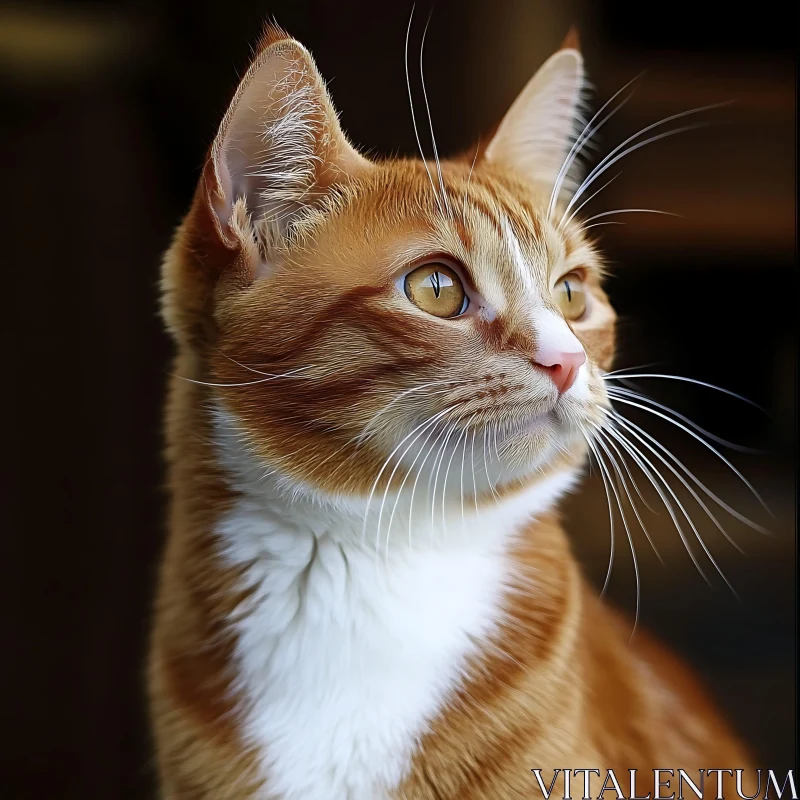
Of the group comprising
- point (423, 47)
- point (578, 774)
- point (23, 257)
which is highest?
point (423, 47)

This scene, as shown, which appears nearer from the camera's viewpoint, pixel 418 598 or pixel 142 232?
pixel 418 598

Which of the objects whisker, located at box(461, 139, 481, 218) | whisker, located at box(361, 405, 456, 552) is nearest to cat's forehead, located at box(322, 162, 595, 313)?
whisker, located at box(461, 139, 481, 218)

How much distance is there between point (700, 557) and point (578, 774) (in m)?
0.39

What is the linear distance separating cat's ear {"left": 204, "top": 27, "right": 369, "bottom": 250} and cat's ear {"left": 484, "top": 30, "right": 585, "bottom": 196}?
20 centimetres

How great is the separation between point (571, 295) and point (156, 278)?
0.48 meters

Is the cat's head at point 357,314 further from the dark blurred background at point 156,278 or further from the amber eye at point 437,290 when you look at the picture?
the dark blurred background at point 156,278

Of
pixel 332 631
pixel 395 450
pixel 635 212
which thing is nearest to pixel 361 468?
pixel 395 450

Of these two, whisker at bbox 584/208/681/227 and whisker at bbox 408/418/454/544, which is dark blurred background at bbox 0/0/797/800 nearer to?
whisker at bbox 584/208/681/227

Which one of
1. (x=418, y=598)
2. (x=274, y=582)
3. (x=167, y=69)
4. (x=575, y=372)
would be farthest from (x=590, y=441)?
(x=167, y=69)

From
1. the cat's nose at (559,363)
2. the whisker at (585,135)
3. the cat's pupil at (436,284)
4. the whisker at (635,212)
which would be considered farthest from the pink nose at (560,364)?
the whisker at (635,212)

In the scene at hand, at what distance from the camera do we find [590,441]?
739mm

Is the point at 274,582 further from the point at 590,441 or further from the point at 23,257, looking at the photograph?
the point at 23,257

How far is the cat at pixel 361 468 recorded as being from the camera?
666 mm

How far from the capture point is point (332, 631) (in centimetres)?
73
